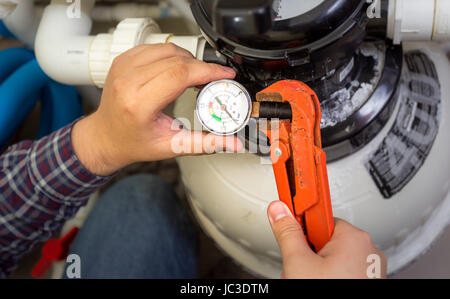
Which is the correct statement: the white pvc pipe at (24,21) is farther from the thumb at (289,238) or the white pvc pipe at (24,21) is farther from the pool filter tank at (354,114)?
the thumb at (289,238)

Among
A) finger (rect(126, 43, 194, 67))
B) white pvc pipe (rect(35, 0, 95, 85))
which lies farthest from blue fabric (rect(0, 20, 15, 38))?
finger (rect(126, 43, 194, 67))

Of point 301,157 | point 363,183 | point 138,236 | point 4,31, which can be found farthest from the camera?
point 4,31

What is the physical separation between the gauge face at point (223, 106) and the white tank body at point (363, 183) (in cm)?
9

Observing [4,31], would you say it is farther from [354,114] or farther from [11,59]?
[354,114]

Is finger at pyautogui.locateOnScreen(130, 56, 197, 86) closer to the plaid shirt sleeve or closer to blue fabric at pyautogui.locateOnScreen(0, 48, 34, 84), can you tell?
the plaid shirt sleeve

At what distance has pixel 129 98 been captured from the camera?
18.1 inches

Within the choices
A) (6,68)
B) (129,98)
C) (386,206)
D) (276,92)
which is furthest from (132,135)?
(6,68)

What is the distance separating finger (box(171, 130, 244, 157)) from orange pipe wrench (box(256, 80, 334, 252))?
51mm

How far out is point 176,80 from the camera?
1.46 ft

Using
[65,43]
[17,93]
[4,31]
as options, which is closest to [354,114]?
[65,43]

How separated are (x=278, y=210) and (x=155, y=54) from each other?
227 millimetres

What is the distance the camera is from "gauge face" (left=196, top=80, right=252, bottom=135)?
46 cm
